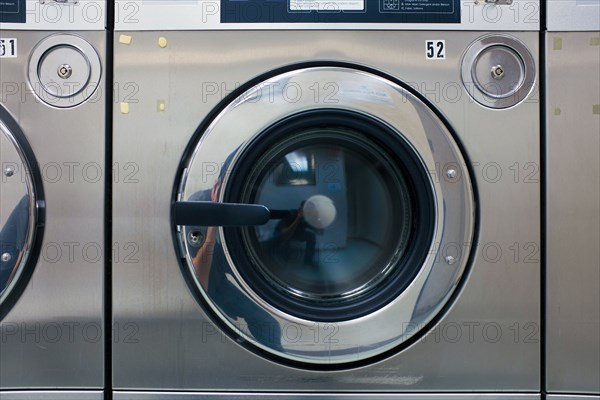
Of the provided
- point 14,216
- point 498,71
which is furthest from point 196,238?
point 498,71

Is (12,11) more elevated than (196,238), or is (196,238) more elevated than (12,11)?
(12,11)

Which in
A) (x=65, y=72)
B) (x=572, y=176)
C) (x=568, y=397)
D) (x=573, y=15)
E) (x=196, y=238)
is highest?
(x=573, y=15)

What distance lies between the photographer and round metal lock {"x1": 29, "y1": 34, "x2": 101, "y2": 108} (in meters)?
1.03

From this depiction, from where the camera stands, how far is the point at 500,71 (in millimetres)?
1033

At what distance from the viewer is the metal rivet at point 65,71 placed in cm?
103

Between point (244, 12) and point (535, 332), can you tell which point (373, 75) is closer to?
point (244, 12)

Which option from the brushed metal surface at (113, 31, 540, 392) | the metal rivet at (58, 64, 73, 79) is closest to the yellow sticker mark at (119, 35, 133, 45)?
the brushed metal surface at (113, 31, 540, 392)

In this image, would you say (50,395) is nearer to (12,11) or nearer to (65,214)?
(65,214)

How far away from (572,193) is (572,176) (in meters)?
0.03

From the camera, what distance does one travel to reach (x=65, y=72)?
1.03 m

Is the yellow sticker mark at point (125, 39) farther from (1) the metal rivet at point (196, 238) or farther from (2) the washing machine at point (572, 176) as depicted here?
(2) the washing machine at point (572, 176)

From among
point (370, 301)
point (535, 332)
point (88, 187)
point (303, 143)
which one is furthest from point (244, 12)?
point (535, 332)

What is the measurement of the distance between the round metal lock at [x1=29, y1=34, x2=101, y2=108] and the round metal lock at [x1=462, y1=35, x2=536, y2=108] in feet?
2.27

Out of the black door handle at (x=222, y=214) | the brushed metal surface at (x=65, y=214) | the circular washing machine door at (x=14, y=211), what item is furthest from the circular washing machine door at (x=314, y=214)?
the circular washing machine door at (x=14, y=211)
